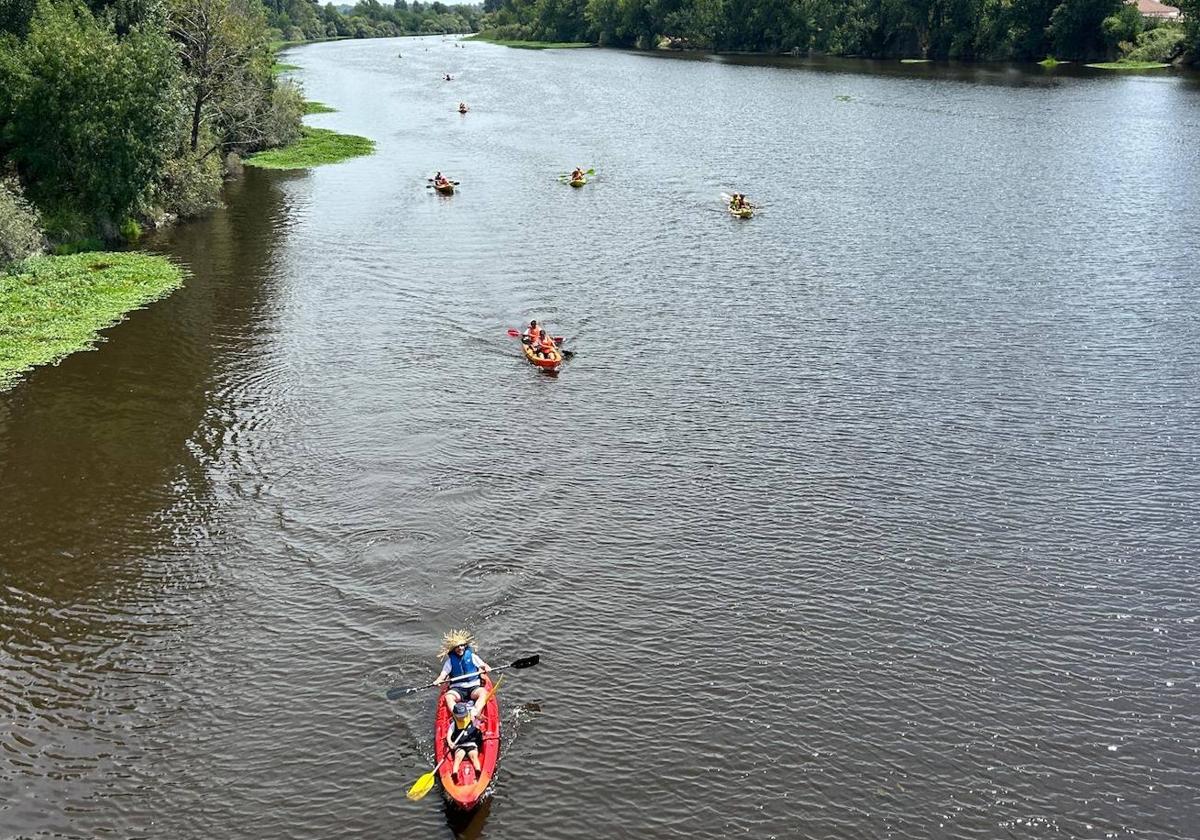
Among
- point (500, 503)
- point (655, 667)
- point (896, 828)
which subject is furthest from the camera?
point (500, 503)

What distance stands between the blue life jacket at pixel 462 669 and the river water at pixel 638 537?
133 cm

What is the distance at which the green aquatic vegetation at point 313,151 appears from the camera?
86.8 m

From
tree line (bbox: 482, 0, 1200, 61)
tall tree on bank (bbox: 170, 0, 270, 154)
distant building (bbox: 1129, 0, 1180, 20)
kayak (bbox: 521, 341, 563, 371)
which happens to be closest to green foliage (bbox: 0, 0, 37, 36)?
tall tree on bank (bbox: 170, 0, 270, 154)

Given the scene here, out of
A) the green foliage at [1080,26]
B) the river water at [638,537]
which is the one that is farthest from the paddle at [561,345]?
the green foliage at [1080,26]

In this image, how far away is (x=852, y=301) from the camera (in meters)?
48.7

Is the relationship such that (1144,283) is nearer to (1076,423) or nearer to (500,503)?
(1076,423)

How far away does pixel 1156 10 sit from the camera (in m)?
156

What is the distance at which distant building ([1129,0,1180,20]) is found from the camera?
495 ft

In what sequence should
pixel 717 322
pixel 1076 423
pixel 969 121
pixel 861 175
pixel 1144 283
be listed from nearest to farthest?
pixel 1076 423, pixel 717 322, pixel 1144 283, pixel 861 175, pixel 969 121

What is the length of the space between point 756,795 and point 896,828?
2749 millimetres

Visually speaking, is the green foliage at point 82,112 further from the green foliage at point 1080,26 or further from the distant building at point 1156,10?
the distant building at point 1156,10

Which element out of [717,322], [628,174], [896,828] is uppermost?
[628,174]

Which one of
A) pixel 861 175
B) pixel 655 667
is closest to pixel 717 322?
pixel 655 667

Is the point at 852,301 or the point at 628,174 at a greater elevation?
the point at 628,174
